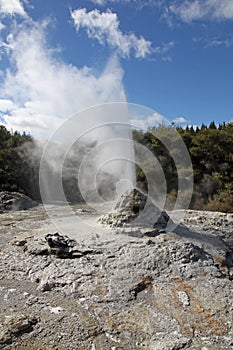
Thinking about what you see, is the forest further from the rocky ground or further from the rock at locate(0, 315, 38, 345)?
the rock at locate(0, 315, 38, 345)

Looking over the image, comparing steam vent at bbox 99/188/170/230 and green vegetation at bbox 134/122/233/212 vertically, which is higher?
green vegetation at bbox 134/122/233/212

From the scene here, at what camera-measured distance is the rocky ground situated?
14.3 feet

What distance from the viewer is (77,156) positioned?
24.0 meters

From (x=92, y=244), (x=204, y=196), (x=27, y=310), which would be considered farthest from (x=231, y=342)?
(x=204, y=196)

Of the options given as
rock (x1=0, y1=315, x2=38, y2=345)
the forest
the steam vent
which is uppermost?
the forest

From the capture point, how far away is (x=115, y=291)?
18.4 ft

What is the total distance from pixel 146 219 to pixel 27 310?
15.2 ft

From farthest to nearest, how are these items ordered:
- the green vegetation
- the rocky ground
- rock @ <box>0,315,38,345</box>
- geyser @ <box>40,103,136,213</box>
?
the green vegetation < geyser @ <box>40,103,136,213</box> < the rocky ground < rock @ <box>0,315,38,345</box>

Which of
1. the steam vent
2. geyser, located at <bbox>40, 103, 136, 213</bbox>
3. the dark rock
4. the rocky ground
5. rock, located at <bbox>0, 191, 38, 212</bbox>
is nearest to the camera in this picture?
the rocky ground

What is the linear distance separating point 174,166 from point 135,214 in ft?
38.8

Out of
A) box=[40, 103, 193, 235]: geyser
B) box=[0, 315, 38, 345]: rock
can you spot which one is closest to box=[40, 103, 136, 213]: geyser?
box=[40, 103, 193, 235]: geyser

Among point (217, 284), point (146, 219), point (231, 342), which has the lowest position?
point (231, 342)

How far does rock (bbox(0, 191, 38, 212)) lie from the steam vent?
24.7 feet

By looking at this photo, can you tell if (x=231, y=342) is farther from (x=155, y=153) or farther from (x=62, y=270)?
(x=155, y=153)
